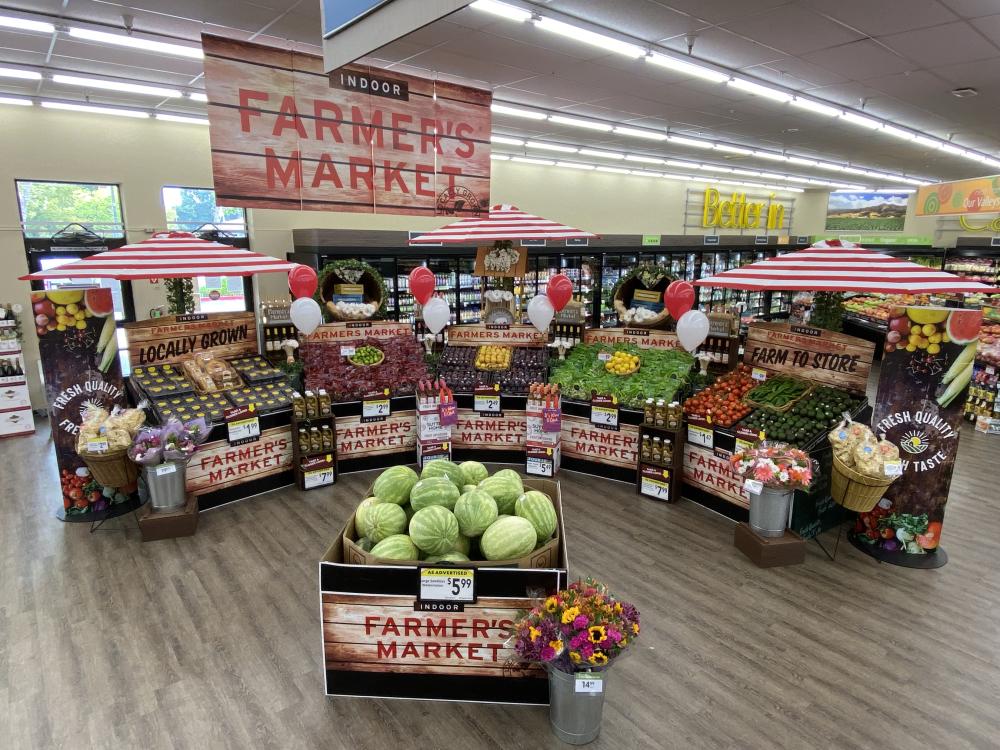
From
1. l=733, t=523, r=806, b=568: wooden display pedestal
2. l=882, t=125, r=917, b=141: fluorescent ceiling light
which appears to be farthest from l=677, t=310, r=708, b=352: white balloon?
l=882, t=125, r=917, b=141: fluorescent ceiling light

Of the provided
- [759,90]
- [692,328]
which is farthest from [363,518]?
[759,90]

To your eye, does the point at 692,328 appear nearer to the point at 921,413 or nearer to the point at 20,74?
the point at 921,413

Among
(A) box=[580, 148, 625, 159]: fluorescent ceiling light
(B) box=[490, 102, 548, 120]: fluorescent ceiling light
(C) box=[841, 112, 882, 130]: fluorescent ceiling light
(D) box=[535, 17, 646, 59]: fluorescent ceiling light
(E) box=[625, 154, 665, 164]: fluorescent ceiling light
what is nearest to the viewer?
(D) box=[535, 17, 646, 59]: fluorescent ceiling light

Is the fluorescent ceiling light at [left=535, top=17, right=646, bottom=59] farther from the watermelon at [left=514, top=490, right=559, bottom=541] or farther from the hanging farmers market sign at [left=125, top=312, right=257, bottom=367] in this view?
the hanging farmers market sign at [left=125, top=312, right=257, bottom=367]

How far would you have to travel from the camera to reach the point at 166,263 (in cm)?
530

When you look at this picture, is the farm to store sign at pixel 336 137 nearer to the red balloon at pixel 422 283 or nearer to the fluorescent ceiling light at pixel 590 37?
the fluorescent ceiling light at pixel 590 37

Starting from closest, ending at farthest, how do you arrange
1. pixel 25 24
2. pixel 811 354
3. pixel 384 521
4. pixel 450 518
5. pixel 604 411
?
pixel 450 518 → pixel 384 521 → pixel 25 24 → pixel 811 354 → pixel 604 411

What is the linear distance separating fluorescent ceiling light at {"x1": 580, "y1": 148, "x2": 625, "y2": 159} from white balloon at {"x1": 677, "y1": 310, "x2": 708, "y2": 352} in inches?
281

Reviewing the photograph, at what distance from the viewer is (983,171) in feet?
52.1

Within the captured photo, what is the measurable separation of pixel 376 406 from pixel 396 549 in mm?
3394

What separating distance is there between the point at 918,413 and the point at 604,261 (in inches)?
334

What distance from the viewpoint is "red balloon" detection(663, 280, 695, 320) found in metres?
6.44

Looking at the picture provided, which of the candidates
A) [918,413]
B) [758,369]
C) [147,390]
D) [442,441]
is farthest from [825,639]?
[147,390]

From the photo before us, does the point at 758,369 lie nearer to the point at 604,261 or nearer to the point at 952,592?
the point at 952,592
